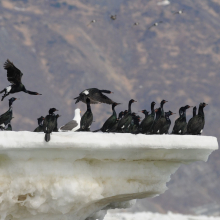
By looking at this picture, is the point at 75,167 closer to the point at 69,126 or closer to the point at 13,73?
the point at 13,73

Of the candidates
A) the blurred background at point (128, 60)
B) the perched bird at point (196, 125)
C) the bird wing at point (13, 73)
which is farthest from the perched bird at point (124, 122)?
the blurred background at point (128, 60)

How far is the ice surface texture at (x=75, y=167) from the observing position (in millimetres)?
14023

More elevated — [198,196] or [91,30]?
[91,30]

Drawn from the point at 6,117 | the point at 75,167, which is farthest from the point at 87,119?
the point at 6,117

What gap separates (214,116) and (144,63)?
15.2m

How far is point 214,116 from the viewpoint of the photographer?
7731cm

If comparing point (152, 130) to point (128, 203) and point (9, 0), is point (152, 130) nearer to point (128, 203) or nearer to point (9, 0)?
point (128, 203)

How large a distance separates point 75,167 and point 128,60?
75.3m

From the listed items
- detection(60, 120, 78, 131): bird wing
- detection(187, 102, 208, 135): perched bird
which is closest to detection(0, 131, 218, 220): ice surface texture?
detection(187, 102, 208, 135): perched bird

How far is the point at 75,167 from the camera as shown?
14969mm

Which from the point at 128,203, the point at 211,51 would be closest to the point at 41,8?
the point at 211,51

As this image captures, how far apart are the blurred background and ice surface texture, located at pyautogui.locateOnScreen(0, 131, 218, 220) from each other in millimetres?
48688

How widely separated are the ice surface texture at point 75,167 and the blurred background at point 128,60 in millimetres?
48688

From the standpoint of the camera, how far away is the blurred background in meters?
71.4
